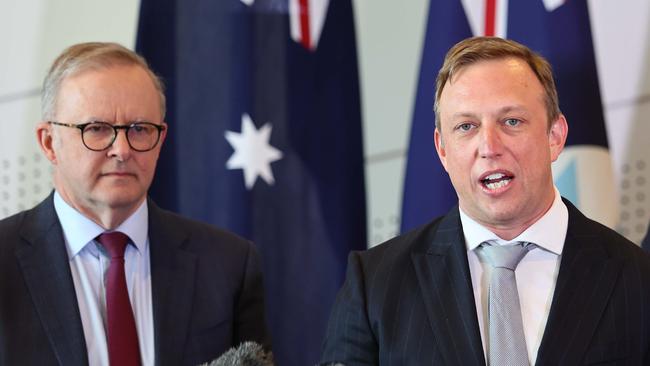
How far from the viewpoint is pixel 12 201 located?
4176 mm

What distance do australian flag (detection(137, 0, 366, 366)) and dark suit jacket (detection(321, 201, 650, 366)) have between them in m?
1.40

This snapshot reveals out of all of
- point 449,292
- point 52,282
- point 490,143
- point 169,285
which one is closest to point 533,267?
point 449,292

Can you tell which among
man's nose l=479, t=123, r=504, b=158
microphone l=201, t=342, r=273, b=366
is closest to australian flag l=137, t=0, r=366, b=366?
man's nose l=479, t=123, r=504, b=158

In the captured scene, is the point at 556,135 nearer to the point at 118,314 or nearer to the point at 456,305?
the point at 456,305

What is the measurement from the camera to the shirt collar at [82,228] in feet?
8.54

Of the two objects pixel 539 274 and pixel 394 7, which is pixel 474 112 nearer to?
pixel 539 274

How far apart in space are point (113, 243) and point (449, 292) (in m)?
0.91

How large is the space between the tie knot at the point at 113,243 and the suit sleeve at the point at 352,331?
62cm

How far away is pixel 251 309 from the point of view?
2.75 m

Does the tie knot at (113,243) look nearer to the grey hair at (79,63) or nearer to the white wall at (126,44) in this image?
the grey hair at (79,63)

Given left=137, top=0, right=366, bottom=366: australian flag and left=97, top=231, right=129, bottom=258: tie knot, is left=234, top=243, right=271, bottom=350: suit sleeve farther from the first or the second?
left=137, top=0, right=366, bottom=366: australian flag

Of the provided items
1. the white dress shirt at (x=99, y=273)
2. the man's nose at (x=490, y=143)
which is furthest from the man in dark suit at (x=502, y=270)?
the white dress shirt at (x=99, y=273)

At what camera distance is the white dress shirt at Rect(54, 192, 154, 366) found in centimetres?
252

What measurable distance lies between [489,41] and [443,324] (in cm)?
64
